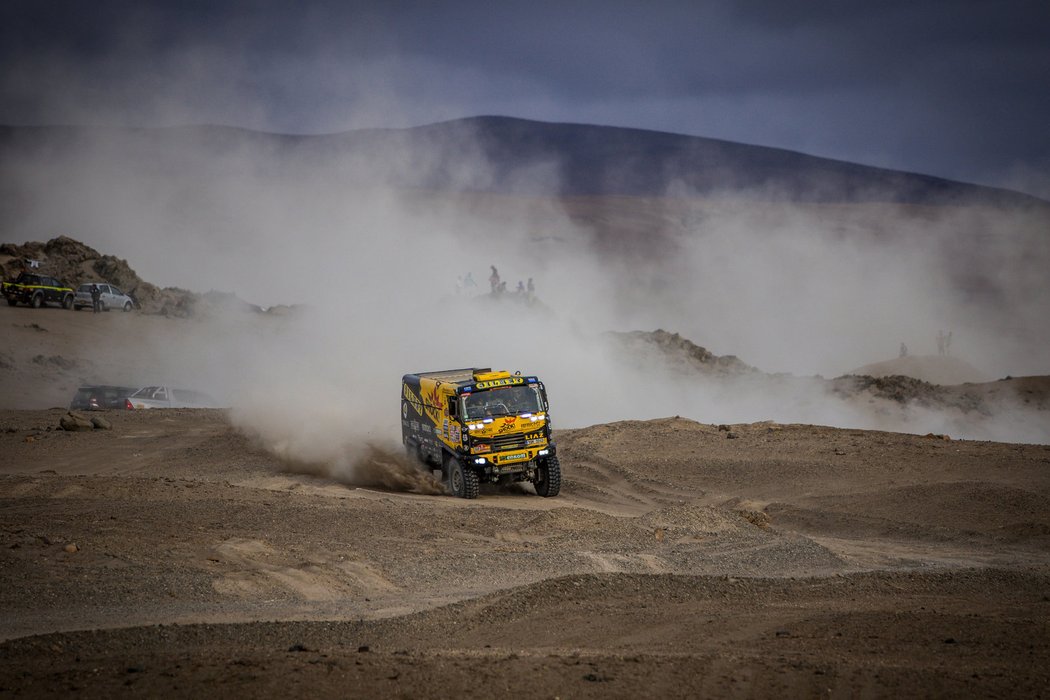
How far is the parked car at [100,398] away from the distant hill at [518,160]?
50266mm

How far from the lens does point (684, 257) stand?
292 ft

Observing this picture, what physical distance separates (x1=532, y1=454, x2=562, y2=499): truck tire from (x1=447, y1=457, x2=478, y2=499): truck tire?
1.56 meters

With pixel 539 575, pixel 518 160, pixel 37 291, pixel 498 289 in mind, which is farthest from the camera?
pixel 518 160

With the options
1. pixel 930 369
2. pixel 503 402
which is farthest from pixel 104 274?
pixel 930 369

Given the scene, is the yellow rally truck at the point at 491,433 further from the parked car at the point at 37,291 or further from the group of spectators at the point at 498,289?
the parked car at the point at 37,291

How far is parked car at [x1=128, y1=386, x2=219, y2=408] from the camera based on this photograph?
3509cm

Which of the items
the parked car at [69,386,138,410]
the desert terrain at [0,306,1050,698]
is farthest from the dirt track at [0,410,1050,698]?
the parked car at [69,386,138,410]

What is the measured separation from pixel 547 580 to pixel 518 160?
115 meters

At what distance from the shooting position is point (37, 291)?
49062mm

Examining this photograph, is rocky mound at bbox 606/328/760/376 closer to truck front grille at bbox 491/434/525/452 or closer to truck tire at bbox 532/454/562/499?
truck tire at bbox 532/454/562/499

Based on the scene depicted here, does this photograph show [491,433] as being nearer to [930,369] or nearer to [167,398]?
[167,398]

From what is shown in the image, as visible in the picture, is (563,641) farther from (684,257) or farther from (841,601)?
(684,257)

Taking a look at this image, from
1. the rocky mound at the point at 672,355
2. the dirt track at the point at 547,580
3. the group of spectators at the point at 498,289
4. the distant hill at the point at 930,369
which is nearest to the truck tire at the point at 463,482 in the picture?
the dirt track at the point at 547,580

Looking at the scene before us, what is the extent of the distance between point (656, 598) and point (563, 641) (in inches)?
89.0
